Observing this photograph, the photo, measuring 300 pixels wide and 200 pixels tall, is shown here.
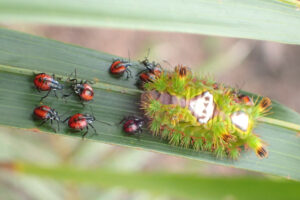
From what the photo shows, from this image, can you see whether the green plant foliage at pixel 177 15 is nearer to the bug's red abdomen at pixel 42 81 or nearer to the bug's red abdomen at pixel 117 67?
the bug's red abdomen at pixel 117 67

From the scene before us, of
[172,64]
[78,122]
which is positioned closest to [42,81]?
[78,122]

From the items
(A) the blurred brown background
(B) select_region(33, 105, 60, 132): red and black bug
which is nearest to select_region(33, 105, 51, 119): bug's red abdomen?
(B) select_region(33, 105, 60, 132): red and black bug

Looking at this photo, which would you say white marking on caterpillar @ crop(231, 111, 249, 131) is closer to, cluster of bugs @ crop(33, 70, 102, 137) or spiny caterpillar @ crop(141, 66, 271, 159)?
spiny caterpillar @ crop(141, 66, 271, 159)

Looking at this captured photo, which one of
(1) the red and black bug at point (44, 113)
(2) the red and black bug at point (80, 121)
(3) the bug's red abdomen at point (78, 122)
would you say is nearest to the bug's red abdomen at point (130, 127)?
(2) the red and black bug at point (80, 121)

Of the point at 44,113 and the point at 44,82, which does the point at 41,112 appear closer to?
the point at 44,113

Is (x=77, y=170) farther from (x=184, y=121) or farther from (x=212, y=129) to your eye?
(x=212, y=129)

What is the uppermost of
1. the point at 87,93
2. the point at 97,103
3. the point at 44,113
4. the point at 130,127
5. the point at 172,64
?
the point at 172,64

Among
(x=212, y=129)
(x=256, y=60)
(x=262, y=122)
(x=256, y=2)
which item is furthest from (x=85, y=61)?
(x=256, y=60)
